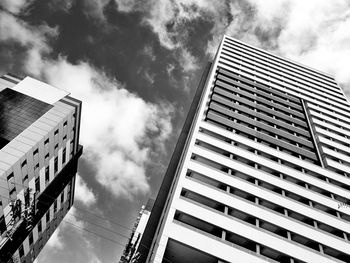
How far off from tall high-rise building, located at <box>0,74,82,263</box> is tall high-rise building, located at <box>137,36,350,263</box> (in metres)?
16.3

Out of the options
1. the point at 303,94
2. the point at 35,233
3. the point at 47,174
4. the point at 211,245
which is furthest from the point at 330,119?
the point at 35,233

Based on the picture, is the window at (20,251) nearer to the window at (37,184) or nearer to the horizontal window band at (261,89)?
the window at (37,184)

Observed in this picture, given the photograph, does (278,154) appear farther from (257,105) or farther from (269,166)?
(257,105)

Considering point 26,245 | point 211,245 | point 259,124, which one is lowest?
point 211,245

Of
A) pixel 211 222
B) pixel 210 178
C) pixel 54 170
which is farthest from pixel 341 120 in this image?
pixel 54 170

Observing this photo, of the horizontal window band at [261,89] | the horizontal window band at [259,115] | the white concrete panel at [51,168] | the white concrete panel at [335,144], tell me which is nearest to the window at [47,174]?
the white concrete panel at [51,168]

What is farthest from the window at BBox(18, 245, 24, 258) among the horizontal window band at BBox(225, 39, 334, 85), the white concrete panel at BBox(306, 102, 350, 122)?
the horizontal window band at BBox(225, 39, 334, 85)

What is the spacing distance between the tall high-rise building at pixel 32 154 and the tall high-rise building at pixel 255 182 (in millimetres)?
16272

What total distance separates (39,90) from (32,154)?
12.1 metres

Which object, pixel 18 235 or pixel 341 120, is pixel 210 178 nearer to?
pixel 18 235

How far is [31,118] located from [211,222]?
2792 centimetres

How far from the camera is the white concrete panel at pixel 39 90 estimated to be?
134ft

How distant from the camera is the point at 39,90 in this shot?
41938mm

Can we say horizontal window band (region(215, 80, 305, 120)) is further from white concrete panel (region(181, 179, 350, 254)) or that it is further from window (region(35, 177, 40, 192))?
window (region(35, 177, 40, 192))
